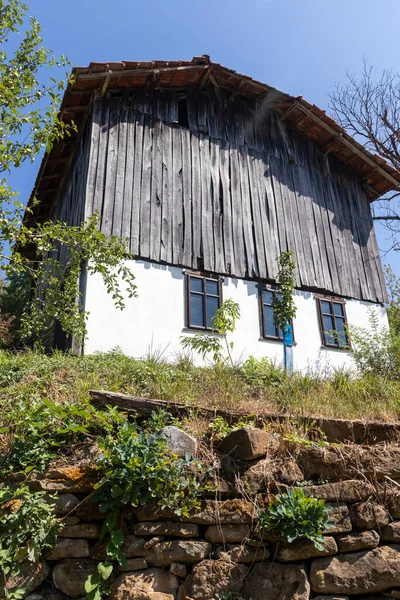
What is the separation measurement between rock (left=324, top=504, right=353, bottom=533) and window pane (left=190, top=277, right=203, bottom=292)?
7268 mm

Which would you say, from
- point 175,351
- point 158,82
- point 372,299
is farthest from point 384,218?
point 175,351

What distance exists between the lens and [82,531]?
13.3 feet

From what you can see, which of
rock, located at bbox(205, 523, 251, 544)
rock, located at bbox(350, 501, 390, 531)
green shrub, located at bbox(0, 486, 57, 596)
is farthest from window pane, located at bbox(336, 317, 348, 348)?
green shrub, located at bbox(0, 486, 57, 596)

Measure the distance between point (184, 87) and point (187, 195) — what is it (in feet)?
10.9

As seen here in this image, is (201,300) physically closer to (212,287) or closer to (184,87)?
(212,287)

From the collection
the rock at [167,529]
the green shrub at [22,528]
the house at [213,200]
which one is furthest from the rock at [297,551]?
the house at [213,200]

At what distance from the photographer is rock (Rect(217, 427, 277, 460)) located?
4488 mm

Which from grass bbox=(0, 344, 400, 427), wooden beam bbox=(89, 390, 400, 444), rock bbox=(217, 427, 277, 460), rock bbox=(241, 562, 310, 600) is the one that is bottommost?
rock bbox=(241, 562, 310, 600)

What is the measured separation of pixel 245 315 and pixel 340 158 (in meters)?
7.05

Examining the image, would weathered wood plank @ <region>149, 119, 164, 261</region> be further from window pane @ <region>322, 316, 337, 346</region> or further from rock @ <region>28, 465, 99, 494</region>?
rock @ <region>28, 465, 99, 494</region>

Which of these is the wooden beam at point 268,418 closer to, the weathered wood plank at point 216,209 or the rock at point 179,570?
the rock at point 179,570

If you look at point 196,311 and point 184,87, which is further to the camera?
point 184,87

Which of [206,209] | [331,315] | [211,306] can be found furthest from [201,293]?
[331,315]

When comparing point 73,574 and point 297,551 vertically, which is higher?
point 297,551
